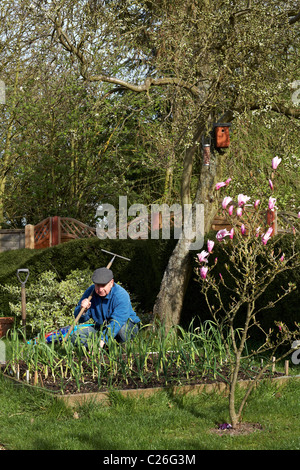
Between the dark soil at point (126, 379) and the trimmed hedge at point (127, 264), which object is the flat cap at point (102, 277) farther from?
the trimmed hedge at point (127, 264)

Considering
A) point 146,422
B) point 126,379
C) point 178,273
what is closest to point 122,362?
point 126,379

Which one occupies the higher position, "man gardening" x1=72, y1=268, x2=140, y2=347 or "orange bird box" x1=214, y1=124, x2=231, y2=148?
"orange bird box" x1=214, y1=124, x2=231, y2=148

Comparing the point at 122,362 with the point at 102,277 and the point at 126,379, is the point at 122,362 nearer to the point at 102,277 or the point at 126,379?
the point at 126,379

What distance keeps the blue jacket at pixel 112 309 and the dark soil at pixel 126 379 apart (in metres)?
0.78

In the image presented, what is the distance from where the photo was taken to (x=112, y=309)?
7285mm

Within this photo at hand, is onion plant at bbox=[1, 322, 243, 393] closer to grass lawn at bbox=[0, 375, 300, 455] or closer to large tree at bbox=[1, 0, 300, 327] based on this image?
grass lawn at bbox=[0, 375, 300, 455]

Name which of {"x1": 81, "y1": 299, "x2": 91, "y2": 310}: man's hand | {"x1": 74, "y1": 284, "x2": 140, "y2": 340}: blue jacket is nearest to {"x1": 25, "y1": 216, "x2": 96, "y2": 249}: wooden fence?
{"x1": 74, "y1": 284, "x2": 140, "y2": 340}: blue jacket

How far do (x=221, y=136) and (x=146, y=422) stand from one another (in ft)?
17.8

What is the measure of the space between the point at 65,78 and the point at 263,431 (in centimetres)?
824

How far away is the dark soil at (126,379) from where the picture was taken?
5.82m

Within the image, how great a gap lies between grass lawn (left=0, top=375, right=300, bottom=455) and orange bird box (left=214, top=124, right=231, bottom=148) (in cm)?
440

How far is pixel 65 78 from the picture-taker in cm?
1141

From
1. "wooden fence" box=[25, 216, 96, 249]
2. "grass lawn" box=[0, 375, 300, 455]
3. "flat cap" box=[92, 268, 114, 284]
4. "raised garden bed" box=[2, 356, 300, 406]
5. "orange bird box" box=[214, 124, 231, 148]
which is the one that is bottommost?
"grass lawn" box=[0, 375, 300, 455]

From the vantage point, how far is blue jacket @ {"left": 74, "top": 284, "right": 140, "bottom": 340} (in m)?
7.07
